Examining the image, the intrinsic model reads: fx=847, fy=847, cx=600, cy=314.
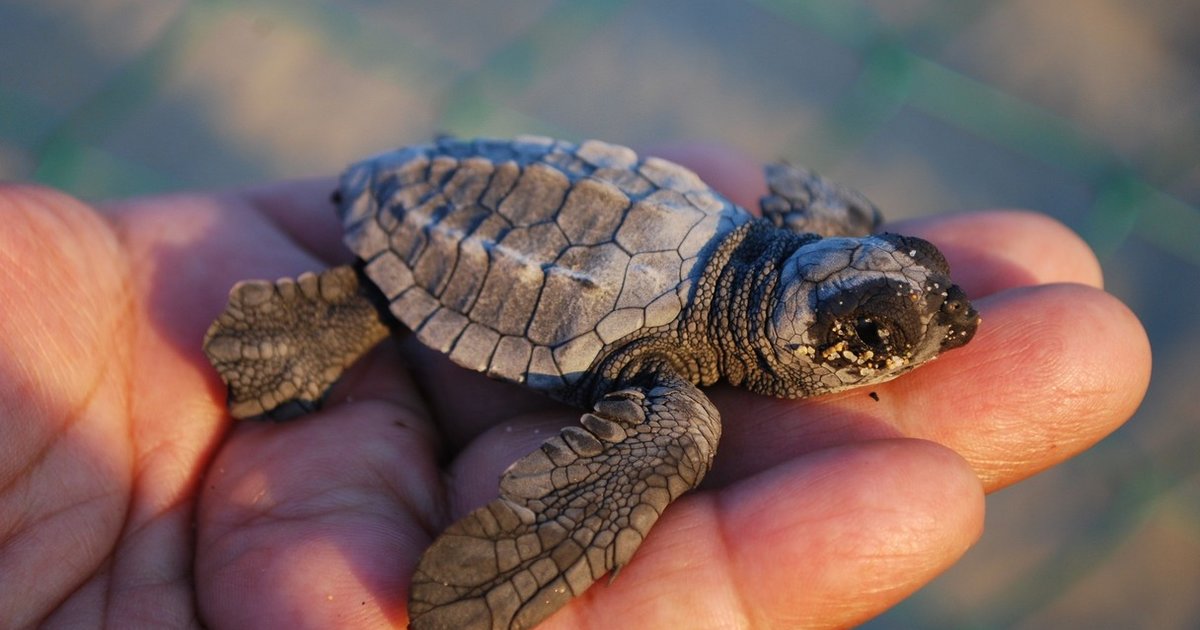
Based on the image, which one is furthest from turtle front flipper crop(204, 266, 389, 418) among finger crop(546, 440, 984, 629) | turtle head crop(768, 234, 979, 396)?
turtle head crop(768, 234, 979, 396)

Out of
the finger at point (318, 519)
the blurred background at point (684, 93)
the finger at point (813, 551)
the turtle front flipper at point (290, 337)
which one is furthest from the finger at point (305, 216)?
the finger at point (813, 551)

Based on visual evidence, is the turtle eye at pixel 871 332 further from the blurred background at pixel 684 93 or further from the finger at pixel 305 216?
the blurred background at pixel 684 93

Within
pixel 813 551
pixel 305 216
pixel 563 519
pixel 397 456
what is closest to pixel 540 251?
pixel 397 456

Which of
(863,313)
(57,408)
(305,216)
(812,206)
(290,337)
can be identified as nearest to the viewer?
(863,313)

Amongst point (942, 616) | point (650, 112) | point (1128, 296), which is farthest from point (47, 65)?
point (1128, 296)

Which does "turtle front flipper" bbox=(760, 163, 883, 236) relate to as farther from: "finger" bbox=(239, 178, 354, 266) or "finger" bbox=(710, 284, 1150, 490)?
"finger" bbox=(239, 178, 354, 266)

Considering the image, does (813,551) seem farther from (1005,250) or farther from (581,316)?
(1005,250)
